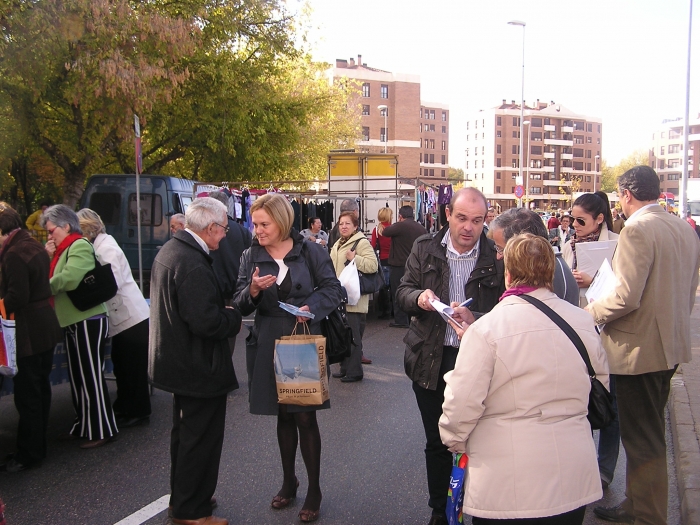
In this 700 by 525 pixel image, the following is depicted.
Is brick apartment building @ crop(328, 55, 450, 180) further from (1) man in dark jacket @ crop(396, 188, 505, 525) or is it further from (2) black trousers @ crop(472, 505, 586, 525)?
(2) black trousers @ crop(472, 505, 586, 525)

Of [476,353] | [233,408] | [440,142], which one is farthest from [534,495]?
[440,142]

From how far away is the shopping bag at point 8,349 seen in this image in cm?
420

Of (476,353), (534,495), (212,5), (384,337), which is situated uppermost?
(212,5)

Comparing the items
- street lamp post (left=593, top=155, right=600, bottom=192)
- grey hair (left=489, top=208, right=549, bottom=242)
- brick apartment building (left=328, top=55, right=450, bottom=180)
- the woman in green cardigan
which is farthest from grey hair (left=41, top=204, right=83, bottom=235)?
street lamp post (left=593, top=155, right=600, bottom=192)

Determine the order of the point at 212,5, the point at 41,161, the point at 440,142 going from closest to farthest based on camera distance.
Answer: the point at 212,5 → the point at 41,161 → the point at 440,142

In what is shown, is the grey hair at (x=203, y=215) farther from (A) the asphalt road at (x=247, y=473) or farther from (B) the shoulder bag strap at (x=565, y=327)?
(B) the shoulder bag strap at (x=565, y=327)

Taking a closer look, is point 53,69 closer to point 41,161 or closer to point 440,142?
point 41,161

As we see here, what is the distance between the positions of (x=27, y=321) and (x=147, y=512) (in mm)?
1712

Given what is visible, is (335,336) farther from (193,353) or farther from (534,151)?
(534,151)

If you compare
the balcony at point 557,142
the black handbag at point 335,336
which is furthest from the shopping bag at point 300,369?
the balcony at point 557,142

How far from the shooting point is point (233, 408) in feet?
20.7

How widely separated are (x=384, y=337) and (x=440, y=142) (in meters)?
99.9

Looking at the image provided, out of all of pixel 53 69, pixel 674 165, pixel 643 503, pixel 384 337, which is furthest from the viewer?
pixel 674 165

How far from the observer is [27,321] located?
15.5ft
